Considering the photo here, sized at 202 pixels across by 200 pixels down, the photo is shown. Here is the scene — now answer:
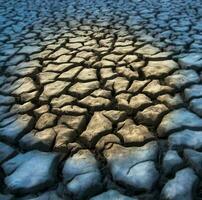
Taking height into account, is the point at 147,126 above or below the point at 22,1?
above

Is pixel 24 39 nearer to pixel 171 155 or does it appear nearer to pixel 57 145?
pixel 57 145

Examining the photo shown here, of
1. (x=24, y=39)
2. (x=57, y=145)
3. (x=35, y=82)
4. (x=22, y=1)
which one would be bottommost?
(x=22, y=1)

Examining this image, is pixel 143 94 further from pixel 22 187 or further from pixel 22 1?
pixel 22 1

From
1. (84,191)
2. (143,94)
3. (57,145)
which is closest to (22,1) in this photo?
(143,94)

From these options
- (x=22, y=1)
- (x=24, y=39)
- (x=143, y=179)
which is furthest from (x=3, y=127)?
(x=22, y=1)

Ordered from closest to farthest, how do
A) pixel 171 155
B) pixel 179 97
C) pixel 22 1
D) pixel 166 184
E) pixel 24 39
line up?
pixel 166 184 → pixel 171 155 → pixel 179 97 → pixel 24 39 → pixel 22 1

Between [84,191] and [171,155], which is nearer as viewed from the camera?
[84,191]

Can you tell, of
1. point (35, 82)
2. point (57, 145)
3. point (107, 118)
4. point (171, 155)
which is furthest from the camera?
point (35, 82)
